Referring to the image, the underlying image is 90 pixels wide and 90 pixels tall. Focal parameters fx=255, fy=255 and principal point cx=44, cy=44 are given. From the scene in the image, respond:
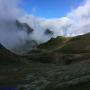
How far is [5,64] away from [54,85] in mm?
49580

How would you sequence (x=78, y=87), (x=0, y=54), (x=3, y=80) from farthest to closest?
(x=0, y=54), (x=3, y=80), (x=78, y=87)

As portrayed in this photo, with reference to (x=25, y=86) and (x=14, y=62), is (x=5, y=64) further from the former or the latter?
(x=25, y=86)

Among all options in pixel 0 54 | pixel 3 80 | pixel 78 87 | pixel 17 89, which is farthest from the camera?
pixel 0 54

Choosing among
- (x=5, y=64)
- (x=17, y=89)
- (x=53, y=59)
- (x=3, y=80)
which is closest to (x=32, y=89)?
(x=17, y=89)

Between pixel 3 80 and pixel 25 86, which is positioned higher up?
pixel 3 80

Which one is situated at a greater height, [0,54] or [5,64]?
[0,54]

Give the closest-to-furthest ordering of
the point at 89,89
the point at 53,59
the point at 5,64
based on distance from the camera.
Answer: the point at 89,89, the point at 5,64, the point at 53,59

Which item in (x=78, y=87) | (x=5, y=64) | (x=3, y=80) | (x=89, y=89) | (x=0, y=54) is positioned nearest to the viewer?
(x=89, y=89)

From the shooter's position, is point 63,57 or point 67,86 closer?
point 67,86

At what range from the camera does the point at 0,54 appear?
109m

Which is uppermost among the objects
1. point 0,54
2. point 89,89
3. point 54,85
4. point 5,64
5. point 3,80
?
point 0,54

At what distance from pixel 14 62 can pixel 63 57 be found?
41.7 m

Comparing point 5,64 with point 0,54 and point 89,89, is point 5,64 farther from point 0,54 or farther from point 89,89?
point 89,89

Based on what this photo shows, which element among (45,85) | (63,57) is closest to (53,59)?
(63,57)
